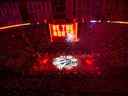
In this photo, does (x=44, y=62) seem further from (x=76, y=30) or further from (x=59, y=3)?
(x=59, y=3)

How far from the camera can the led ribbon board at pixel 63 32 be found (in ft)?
14.5

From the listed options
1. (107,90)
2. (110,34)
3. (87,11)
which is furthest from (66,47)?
(87,11)

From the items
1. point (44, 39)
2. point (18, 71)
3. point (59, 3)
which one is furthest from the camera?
point (59, 3)

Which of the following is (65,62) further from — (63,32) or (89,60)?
(63,32)

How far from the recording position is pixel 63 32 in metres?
4.55

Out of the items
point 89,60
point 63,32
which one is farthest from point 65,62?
point 63,32

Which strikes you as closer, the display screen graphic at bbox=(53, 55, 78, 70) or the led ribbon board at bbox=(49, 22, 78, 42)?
the display screen graphic at bbox=(53, 55, 78, 70)

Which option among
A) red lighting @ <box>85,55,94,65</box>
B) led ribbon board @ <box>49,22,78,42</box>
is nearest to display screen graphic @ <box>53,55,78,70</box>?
red lighting @ <box>85,55,94,65</box>

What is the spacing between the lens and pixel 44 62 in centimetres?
403

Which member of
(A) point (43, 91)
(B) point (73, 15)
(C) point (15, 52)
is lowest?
(A) point (43, 91)

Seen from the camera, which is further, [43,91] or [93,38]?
[93,38]

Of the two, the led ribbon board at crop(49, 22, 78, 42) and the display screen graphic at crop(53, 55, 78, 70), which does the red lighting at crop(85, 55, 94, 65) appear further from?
the led ribbon board at crop(49, 22, 78, 42)

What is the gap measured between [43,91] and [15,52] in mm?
1098

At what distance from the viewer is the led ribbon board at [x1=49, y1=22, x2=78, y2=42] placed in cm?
441
